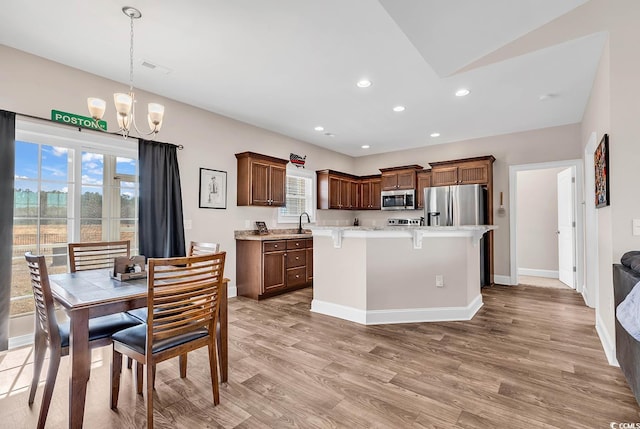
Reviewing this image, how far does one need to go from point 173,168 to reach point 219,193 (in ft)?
2.66

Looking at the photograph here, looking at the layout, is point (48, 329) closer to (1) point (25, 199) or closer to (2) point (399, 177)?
(1) point (25, 199)

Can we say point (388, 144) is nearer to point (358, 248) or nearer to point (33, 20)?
point (358, 248)

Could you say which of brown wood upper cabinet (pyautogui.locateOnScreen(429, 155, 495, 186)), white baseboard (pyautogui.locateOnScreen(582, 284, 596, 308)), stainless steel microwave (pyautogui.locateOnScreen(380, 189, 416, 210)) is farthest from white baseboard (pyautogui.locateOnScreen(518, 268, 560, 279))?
stainless steel microwave (pyautogui.locateOnScreen(380, 189, 416, 210))

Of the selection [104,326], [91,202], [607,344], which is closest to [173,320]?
[104,326]

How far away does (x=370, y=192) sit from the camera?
7.24 meters

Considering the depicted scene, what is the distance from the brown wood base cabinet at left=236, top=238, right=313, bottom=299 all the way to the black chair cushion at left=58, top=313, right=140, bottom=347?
2.34 m

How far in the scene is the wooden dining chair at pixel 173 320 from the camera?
5.47 feet

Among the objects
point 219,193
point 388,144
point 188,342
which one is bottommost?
point 188,342

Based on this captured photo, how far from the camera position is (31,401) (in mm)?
1969

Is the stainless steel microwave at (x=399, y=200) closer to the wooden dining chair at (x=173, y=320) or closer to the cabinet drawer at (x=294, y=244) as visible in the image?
the cabinet drawer at (x=294, y=244)

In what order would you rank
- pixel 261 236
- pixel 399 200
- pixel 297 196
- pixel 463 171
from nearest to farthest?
pixel 261 236
pixel 463 171
pixel 297 196
pixel 399 200

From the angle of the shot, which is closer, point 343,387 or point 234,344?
point 343,387

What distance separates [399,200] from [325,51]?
4.23 meters

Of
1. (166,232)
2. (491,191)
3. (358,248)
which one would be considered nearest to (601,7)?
(358,248)
